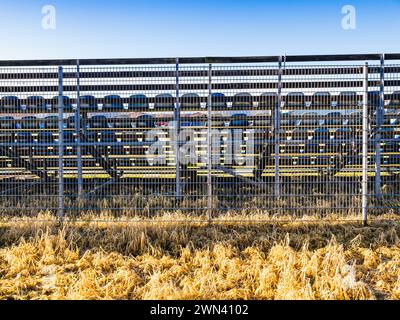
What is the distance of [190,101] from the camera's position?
22.7ft

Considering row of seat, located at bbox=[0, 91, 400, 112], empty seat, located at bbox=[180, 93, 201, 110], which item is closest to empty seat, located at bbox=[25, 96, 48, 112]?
row of seat, located at bbox=[0, 91, 400, 112]

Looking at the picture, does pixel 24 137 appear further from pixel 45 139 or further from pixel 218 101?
pixel 218 101

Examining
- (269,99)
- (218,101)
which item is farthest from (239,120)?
(269,99)

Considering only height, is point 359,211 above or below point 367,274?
above

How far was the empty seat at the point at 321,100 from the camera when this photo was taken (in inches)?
228

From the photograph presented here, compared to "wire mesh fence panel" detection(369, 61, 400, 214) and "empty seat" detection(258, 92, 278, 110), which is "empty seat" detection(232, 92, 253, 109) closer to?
"empty seat" detection(258, 92, 278, 110)

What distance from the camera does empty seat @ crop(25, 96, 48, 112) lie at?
582 centimetres

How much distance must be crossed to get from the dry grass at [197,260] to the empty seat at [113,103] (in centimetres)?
284

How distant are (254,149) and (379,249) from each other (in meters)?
3.72

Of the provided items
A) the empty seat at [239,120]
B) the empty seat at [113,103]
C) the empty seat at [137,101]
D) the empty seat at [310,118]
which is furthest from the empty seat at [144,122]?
the empty seat at [310,118]

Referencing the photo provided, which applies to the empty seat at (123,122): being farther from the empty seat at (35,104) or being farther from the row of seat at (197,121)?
the empty seat at (35,104)

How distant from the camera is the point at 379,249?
13.9 ft
